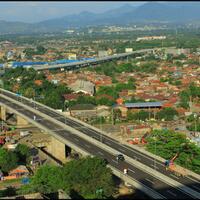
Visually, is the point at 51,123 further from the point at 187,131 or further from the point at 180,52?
the point at 180,52

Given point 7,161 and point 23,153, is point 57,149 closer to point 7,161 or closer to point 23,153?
point 23,153

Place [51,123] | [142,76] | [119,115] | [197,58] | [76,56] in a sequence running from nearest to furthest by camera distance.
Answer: [51,123] < [119,115] < [142,76] < [197,58] < [76,56]

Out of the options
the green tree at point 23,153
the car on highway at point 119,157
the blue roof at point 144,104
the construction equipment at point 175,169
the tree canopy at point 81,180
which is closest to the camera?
the tree canopy at point 81,180

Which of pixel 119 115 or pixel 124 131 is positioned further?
pixel 119 115

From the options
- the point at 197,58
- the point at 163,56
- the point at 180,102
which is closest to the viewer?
the point at 180,102

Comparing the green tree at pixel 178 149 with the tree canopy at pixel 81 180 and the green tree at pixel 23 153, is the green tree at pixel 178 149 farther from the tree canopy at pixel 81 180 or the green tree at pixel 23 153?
the green tree at pixel 23 153

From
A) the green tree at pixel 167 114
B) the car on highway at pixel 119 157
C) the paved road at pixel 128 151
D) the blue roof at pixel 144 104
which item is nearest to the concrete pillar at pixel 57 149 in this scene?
the paved road at pixel 128 151

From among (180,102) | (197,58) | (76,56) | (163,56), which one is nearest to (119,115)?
(180,102)
